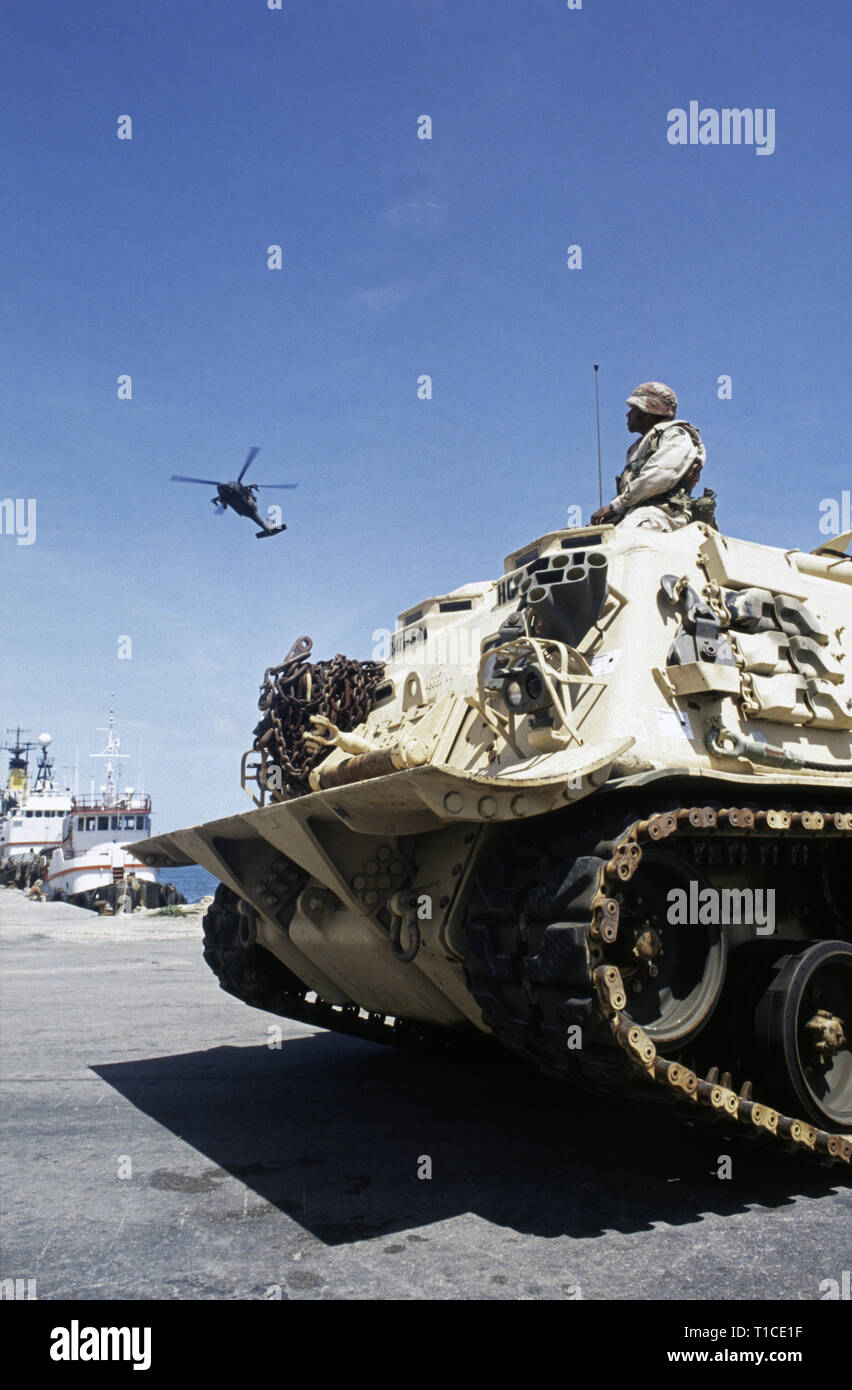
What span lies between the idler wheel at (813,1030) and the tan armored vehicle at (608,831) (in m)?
0.01

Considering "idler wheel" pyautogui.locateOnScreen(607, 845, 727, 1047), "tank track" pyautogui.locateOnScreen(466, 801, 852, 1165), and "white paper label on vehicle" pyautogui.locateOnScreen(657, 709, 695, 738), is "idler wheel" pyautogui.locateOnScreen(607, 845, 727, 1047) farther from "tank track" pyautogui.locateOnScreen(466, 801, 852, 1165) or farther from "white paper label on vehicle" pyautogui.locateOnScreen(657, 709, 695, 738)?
"white paper label on vehicle" pyautogui.locateOnScreen(657, 709, 695, 738)

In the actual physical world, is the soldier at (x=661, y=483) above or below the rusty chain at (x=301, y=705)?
above

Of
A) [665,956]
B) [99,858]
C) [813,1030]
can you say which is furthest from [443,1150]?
[99,858]

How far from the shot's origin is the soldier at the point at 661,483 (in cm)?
731

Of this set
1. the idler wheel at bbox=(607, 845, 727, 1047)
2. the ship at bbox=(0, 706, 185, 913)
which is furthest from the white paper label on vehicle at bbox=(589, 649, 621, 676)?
the ship at bbox=(0, 706, 185, 913)

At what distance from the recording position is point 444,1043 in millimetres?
8453

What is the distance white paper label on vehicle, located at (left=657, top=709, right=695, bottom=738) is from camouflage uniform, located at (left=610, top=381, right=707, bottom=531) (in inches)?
61.4

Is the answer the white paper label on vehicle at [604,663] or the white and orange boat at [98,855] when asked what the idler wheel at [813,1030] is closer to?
the white paper label on vehicle at [604,663]

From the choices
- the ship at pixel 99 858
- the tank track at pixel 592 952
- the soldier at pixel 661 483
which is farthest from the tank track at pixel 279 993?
the ship at pixel 99 858

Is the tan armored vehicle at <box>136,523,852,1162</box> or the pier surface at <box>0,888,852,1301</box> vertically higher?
the tan armored vehicle at <box>136,523,852,1162</box>

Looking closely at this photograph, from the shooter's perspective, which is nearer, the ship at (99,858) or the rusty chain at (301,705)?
the rusty chain at (301,705)

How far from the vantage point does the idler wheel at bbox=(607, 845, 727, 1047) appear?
5434 millimetres

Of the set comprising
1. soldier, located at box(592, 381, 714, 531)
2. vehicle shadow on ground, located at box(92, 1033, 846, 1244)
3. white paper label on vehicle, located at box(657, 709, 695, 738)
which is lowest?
vehicle shadow on ground, located at box(92, 1033, 846, 1244)
